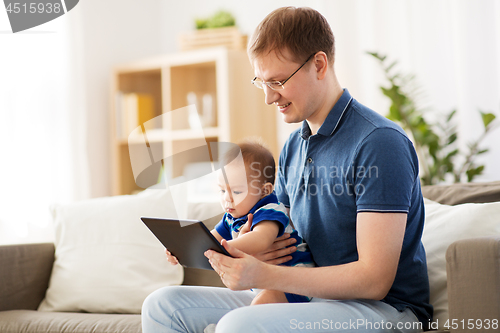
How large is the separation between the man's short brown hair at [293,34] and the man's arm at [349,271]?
1.31 ft

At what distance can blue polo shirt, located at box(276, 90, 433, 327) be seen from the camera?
1.00 meters

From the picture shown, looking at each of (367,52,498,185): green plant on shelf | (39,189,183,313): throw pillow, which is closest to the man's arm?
(39,189,183,313): throw pillow

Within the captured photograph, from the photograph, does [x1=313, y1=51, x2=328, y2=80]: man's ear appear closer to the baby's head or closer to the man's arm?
the baby's head

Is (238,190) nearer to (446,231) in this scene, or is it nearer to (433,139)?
(446,231)

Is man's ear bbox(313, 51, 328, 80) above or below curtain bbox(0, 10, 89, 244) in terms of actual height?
above

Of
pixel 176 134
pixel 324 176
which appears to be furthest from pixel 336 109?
pixel 176 134

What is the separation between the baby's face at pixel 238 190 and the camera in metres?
1.16

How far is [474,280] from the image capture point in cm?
91

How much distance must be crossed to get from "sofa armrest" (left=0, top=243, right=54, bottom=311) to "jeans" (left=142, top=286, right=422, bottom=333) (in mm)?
743

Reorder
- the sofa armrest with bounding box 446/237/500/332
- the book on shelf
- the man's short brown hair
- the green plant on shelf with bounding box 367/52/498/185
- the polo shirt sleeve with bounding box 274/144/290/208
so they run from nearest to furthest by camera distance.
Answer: the sofa armrest with bounding box 446/237/500/332 → the man's short brown hair → the polo shirt sleeve with bounding box 274/144/290/208 → the green plant on shelf with bounding box 367/52/498/185 → the book on shelf

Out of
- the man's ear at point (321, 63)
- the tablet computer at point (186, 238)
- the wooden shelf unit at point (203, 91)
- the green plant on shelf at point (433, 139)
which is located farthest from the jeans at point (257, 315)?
the wooden shelf unit at point (203, 91)

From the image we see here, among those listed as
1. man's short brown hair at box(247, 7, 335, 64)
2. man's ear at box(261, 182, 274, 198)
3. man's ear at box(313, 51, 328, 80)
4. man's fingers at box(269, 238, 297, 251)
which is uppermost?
man's short brown hair at box(247, 7, 335, 64)

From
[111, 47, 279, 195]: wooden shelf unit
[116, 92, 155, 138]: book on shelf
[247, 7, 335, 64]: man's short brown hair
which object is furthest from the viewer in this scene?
[116, 92, 155, 138]: book on shelf

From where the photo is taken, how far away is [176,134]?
116 centimetres
